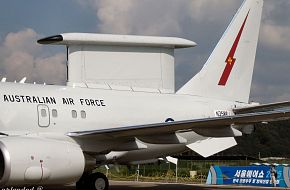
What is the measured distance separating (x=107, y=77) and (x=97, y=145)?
44.7ft

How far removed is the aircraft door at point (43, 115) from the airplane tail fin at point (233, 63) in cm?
727

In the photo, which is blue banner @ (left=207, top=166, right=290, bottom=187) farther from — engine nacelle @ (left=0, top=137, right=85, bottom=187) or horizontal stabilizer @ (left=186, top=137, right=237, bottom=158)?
engine nacelle @ (left=0, top=137, right=85, bottom=187)

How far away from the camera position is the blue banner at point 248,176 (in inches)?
1021

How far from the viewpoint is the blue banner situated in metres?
25.9

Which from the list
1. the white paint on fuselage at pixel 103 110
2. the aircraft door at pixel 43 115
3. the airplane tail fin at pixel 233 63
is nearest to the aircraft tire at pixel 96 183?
the white paint on fuselage at pixel 103 110

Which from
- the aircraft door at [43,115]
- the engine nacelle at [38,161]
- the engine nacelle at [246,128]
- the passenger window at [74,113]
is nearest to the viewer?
the engine nacelle at [38,161]

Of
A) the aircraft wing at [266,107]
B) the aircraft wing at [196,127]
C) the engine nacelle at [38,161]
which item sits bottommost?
the engine nacelle at [38,161]

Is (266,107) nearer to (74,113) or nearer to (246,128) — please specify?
(246,128)

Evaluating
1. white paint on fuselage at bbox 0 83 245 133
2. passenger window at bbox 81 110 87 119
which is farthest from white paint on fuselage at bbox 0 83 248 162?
passenger window at bbox 81 110 87 119

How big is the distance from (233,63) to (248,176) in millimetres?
5687

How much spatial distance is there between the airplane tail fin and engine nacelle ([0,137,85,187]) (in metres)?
8.67

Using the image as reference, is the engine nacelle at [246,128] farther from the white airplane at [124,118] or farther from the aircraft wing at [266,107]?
the aircraft wing at [266,107]

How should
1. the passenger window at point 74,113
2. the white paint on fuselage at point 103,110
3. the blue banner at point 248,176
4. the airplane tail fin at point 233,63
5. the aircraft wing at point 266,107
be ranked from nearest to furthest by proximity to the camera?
the white paint on fuselage at point 103,110 < the passenger window at point 74,113 < the aircraft wing at point 266,107 < the airplane tail fin at point 233,63 < the blue banner at point 248,176

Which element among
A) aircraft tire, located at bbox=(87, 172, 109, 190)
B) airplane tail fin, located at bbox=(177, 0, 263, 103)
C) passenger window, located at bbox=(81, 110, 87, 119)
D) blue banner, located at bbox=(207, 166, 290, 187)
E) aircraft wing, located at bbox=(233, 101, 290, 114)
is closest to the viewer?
passenger window, located at bbox=(81, 110, 87, 119)
